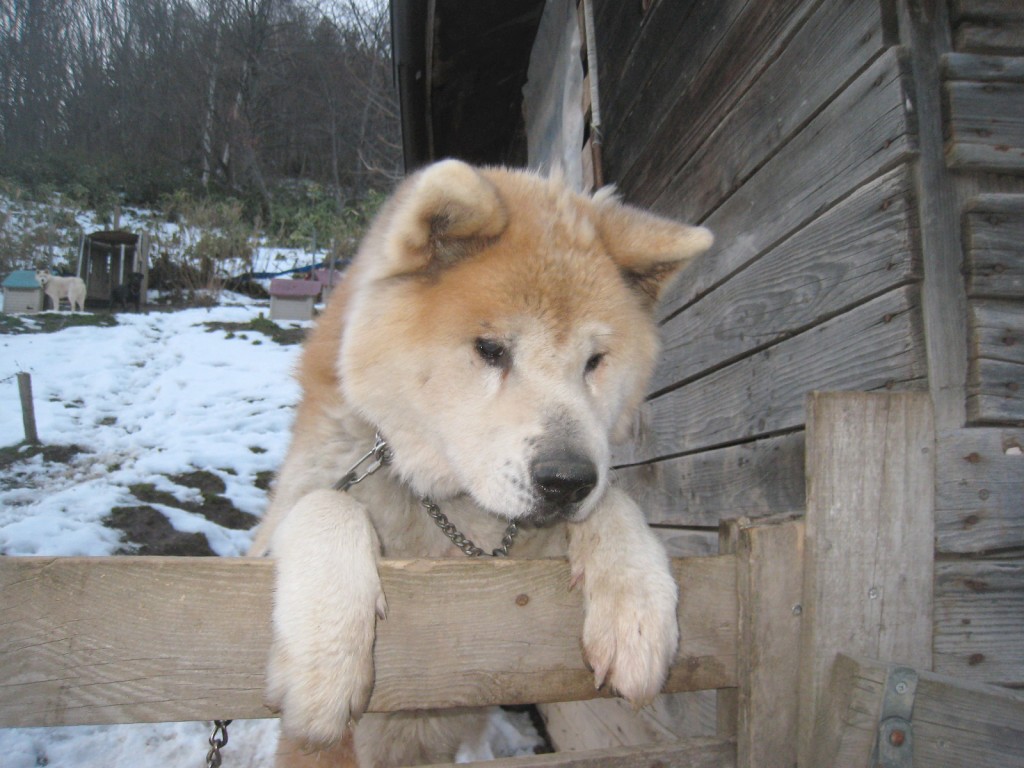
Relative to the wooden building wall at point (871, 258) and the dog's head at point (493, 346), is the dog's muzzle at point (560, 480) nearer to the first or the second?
the dog's head at point (493, 346)

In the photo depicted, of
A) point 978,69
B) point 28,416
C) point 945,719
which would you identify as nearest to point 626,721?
point 945,719

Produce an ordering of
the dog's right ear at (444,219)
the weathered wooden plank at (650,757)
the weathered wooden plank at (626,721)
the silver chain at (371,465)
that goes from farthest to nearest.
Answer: the weathered wooden plank at (626,721)
the silver chain at (371,465)
the dog's right ear at (444,219)
the weathered wooden plank at (650,757)

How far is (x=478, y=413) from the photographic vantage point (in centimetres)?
165

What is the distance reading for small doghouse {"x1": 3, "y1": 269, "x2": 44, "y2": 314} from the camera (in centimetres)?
1173

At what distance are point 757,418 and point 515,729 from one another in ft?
8.22

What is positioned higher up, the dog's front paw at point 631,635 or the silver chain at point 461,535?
the silver chain at point 461,535

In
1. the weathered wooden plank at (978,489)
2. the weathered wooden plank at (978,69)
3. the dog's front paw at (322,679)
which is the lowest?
the dog's front paw at (322,679)

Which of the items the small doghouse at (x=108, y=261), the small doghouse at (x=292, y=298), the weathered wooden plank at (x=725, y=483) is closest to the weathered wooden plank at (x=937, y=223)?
the weathered wooden plank at (x=725, y=483)

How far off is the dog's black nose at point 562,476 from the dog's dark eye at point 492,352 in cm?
31

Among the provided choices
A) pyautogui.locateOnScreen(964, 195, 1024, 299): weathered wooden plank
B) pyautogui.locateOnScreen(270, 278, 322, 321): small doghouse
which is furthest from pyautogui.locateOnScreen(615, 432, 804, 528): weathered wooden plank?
pyautogui.locateOnScreen(270, 278, 322, 321): small doghouse

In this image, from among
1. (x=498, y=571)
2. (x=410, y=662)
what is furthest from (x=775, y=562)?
(x=410, y=662)

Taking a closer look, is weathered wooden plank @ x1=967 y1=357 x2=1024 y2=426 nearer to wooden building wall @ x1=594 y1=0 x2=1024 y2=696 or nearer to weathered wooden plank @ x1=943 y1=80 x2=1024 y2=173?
wooden building wall @ x1=594 y1=0 x2=1024 y2=696

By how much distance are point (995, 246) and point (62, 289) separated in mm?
14835

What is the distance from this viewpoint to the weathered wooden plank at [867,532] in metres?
1.26
